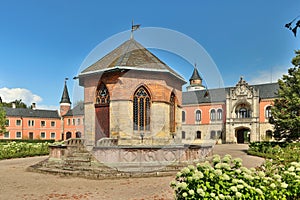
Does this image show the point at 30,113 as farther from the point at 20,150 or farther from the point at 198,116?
the point at 20,150

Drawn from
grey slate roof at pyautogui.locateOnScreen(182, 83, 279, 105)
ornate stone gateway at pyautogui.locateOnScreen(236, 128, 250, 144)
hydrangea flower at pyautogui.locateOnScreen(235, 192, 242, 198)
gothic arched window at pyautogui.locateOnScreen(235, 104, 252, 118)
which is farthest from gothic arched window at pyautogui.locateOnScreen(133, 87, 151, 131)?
ornate stone gateway at pyautogui.locateOnScreen(236, 128, 250, 144)

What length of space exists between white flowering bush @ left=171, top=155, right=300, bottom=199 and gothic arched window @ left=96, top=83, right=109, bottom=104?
1289 cm

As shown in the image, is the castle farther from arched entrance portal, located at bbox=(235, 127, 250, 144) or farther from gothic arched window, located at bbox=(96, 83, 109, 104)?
arched entrance portal, located at bbox=(235, 127, 250, 144)

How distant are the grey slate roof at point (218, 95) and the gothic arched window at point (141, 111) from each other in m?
32.6

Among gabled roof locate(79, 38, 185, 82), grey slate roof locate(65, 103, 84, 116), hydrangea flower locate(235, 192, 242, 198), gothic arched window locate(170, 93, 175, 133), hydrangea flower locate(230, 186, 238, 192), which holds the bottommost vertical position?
→ hydrangea flower locate(235, 192, 242, 198)

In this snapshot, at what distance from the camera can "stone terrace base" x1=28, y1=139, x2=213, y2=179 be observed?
39.1 feet

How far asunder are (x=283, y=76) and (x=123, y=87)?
55.0 feet

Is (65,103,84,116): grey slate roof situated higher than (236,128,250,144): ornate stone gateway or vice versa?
(65,103,84,116): grey slate roof

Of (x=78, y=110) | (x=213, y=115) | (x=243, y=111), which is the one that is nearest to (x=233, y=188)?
(x=78, y=110)

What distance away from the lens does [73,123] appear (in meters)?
64.3

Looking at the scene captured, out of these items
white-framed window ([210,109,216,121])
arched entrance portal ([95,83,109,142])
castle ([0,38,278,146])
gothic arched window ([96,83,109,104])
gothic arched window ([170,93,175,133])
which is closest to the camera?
castle ([0,38,278,146])

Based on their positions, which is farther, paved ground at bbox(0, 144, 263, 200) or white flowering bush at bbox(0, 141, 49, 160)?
white flowering bush at bbox(0, 141, 49, 160)

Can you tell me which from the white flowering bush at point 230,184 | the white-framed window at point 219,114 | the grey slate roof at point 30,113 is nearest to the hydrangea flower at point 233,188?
the white flowering bush at point 230,184

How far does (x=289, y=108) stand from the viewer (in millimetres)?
24094
